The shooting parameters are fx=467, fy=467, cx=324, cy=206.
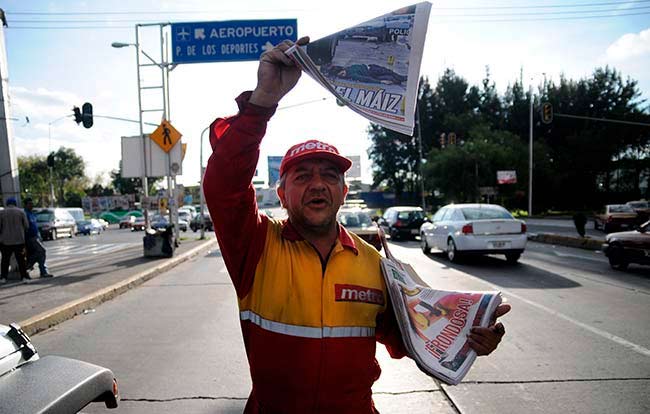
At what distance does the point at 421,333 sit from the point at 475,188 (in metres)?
41.9

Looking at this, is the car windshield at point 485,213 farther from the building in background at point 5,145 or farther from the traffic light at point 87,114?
the traffic light at point 87,114

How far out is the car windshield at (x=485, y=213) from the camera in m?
12.4

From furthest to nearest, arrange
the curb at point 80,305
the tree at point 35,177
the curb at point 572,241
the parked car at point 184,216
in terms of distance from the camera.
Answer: the tree at point 35,177 → the parked car at point 184,216 → the curb at point 572,241 → the curb at point 80,305

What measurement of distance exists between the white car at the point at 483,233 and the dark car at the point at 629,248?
6.32 feet

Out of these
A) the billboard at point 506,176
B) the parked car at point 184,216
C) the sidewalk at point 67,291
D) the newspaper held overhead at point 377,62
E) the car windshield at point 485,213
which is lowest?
the parked car at point 184,216

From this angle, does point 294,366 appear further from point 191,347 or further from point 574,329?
point 574,329

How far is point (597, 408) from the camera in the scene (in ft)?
11.9

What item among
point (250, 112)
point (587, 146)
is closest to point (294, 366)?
point (250, 112)

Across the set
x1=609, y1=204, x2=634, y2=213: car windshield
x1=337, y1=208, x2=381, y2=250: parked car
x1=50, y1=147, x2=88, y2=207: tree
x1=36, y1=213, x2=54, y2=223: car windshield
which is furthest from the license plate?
x1=50, y1=147, x2=88, y2=207: tree

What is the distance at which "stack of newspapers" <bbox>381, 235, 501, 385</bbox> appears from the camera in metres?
1.91

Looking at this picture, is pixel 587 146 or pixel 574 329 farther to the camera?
pixel 587 146

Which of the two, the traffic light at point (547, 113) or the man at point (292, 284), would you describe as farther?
the traffic light at point (547, 113)

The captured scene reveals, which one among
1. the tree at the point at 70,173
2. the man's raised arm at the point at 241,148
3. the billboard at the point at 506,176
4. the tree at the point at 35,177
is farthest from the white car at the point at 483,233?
the tree at the point at 70,173

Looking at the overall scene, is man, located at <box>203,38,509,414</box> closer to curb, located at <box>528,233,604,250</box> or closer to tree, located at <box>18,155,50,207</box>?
curb, located at <box>528,233,604,250</box>
